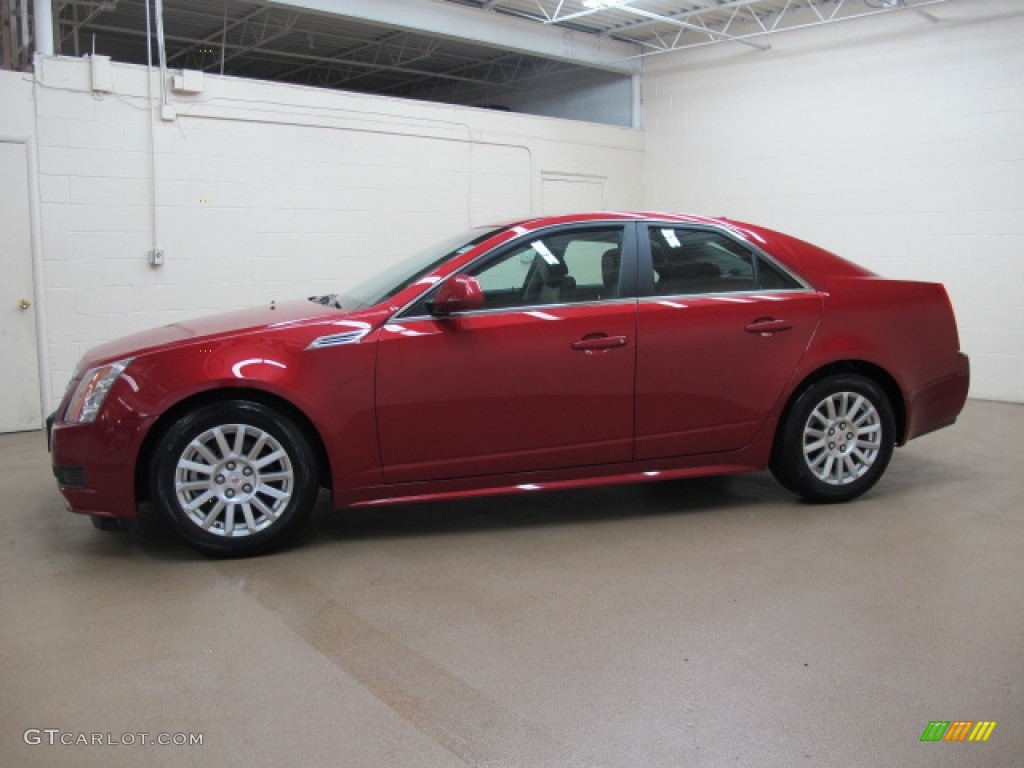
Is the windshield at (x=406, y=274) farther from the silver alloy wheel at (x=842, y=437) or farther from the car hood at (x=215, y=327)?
the silver alloy wheel at (x=842, y=437)

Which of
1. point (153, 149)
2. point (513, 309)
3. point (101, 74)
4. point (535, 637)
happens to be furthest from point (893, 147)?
point (535, 637)

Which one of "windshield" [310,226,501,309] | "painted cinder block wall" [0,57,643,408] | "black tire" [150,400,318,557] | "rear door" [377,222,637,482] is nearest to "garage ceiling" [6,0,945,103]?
"painted cinder block wall" [0,57,643,408]

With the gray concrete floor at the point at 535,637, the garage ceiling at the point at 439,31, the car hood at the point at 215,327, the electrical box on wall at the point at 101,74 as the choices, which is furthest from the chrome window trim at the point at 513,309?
the garage ceiling at the point at 439,31

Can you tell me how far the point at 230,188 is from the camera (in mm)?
7633

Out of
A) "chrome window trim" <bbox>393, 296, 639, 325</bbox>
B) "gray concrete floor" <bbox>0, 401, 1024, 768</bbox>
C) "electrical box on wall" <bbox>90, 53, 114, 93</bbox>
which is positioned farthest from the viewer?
"electrical box on wall" <bbox>90, 53, 114, 93</bbox>

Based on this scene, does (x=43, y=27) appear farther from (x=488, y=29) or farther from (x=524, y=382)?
(x=524, y=382)

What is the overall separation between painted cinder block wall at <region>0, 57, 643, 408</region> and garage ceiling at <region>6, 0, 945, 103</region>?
823 mm

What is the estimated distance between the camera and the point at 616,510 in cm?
470

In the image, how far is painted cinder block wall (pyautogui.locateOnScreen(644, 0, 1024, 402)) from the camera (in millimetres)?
7883

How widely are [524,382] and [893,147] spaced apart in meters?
5.97

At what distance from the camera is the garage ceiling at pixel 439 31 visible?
8.41 meters

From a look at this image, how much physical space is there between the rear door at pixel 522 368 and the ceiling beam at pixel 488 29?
15.4 ft

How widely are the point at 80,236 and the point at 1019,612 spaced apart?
6.50 meters

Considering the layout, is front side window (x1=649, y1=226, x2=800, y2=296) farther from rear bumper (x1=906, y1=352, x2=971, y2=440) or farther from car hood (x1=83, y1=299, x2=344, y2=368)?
car hood (x1=83, y1=299, x2=344, y2=368)
